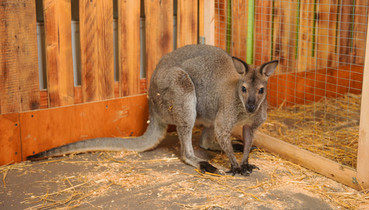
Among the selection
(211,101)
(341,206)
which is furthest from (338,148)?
(211,101)

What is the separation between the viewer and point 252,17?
5.27 meters

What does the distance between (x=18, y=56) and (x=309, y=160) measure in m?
3.09

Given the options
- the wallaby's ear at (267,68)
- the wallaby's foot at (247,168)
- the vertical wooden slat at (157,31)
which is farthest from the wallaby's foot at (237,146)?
the vertical wooden slat at (157,31)

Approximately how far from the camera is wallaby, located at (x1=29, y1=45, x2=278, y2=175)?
12.9 feet

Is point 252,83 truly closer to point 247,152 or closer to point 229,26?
point 247,152

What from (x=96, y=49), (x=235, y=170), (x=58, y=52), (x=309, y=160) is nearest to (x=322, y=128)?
(x=309, y=160)

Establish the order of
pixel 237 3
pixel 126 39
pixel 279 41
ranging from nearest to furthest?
pixel 126 39 → pixel 237 3 → pixel 279 41

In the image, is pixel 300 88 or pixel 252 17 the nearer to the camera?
pixel 252 17

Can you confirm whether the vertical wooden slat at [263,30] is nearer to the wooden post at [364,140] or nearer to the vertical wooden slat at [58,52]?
the wooden post at [364,140]

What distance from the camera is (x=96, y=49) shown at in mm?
4465

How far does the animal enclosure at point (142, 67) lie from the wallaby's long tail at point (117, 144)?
0.29 meters

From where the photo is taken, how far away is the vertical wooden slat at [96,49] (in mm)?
4363

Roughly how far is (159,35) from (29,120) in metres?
1.80

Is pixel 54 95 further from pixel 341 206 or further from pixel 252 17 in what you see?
pixel 341 206
